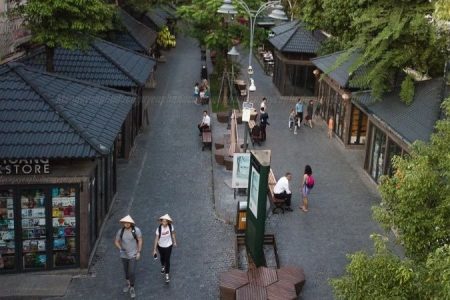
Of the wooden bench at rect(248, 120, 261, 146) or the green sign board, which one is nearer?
the green sign board

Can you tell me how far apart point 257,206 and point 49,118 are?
5.47 meters

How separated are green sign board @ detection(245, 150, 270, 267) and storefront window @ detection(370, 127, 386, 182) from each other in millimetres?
8952

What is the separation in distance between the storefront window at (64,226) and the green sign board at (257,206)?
4.40 metres

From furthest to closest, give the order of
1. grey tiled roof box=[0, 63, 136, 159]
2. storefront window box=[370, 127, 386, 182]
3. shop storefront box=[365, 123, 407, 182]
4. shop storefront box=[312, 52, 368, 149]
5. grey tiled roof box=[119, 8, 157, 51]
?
grey tiled roof box=[119, 8, 157, 51] → shop storefront box=[312, 52, 368, 149] → storefront window box=[370, 127, 386, 182] → shop storefront box=[365, 123, 407, 182] → grey tiled roof box=[0, 63, 136, 159]

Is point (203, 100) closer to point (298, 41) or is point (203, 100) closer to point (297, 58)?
point (297, 58)

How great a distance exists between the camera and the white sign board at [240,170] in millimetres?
→ 19609

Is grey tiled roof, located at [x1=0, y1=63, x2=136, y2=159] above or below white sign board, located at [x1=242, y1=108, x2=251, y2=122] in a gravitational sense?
above

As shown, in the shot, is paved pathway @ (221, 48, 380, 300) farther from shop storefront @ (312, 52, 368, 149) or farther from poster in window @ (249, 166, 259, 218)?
poster in window @ (249, 166, 259, 218)

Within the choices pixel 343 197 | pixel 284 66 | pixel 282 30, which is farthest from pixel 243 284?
pixel 282 30

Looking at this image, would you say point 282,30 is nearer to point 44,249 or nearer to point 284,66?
point 284,66

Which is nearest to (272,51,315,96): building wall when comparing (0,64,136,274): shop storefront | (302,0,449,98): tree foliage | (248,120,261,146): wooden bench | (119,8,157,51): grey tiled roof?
(119,8,157,51): grey tiled roof

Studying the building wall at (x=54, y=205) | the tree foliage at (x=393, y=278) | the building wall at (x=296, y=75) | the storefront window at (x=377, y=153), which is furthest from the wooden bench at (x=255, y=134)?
the tree foliage at (x=393, y=278)

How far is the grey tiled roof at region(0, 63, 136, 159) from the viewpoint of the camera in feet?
44.5

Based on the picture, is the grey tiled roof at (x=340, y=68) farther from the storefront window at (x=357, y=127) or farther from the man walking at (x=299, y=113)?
the man walking at (x=299, y=113)
